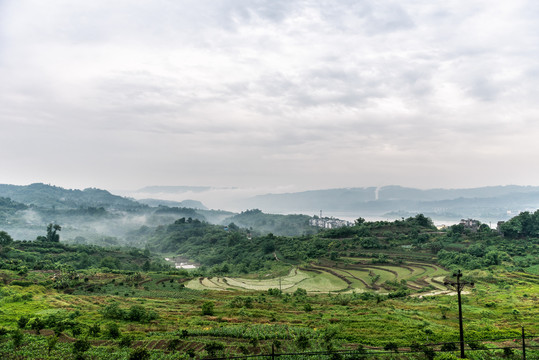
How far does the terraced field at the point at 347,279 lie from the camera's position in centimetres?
5672

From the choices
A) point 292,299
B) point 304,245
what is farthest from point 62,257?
point 304,245

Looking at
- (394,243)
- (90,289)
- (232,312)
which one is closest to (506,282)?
(394,243)

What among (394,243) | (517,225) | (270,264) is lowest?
(270,264)

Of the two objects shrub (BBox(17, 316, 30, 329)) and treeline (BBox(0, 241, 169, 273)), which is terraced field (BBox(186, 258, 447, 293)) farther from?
shrub (BBox(17, 316, 30, 329))

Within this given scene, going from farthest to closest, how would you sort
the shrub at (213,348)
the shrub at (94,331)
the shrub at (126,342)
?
the shrub at (94,331) → the shrub at (126,342) → the shrub at (213,348)

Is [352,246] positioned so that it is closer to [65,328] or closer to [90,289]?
[90,289]

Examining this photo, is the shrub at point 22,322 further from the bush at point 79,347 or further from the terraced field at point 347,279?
the terraced field at point 347,279

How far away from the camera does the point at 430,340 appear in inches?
1015

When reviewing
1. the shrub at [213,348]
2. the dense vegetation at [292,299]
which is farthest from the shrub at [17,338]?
the shrub at [213,348]

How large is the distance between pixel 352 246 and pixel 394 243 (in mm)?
12076

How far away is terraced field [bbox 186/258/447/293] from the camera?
56.7m

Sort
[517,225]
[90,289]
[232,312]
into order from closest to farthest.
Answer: [232,312] < [90,289] < [517,225]

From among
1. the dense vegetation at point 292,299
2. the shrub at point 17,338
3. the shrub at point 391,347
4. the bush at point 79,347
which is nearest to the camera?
the bush at point 79,347

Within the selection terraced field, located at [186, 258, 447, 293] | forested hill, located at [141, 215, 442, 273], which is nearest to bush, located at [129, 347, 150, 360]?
terraced field, located at [186, 258, 447, 293]
